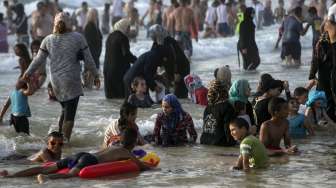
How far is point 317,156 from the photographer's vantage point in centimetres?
1107

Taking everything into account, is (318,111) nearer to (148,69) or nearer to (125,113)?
(125,113)

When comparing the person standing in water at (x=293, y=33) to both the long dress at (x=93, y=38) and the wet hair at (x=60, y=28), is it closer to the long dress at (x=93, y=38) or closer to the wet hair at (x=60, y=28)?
the long dress at (x=93, y=38)

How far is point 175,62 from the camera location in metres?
16.3

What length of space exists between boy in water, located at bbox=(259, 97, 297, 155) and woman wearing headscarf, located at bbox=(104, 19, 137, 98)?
6190 millimetres

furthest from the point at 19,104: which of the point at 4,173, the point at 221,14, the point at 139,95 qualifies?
the point at 221,14

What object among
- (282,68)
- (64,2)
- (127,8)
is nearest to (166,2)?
(64,2)

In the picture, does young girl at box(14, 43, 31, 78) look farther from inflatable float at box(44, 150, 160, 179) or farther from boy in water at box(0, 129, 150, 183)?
boy in water at box(0, 129, 150, 183)

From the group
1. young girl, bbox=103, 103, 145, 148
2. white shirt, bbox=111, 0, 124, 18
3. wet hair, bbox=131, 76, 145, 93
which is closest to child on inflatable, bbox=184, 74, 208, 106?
wet hair, bbox=131, 76, 145, 93

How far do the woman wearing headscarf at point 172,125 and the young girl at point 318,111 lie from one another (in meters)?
1.88

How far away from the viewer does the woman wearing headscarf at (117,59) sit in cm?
1694

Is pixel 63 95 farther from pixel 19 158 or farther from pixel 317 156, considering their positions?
pixel 317 156

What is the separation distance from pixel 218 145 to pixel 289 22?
11.9 metres

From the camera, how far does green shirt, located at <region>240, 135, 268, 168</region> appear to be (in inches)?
388

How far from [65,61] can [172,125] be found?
1.44m
